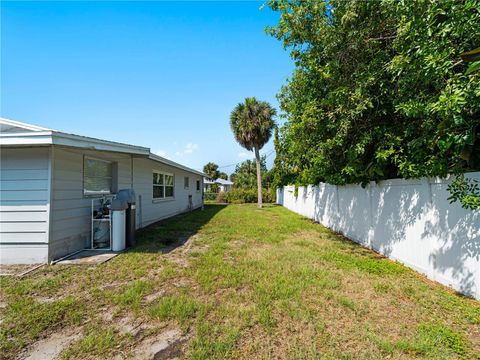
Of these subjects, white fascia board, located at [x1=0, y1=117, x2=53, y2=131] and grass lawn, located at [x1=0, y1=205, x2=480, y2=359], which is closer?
grass lawn, located at [x1=0, y1=205, x2=480, y2=359]

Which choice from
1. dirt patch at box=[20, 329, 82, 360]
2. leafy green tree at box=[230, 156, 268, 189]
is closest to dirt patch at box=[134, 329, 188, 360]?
dirt patch at box=[20, 329, 82, 360]

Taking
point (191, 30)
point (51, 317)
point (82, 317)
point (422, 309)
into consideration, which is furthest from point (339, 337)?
point (191, 30)

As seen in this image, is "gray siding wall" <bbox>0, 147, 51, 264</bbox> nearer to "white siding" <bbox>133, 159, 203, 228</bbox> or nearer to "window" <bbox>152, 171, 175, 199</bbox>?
"white siding" <bbox>133, 159, 203, 228</bbox>

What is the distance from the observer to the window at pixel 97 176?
595 centimetres

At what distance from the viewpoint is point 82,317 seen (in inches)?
114

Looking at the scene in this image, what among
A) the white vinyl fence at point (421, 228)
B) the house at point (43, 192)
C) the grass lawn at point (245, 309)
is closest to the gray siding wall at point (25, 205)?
the house at point (43, 192)

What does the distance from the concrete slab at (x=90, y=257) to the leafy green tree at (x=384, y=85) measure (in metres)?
5.24

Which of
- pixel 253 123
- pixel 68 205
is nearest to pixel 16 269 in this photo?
pixel 68 205

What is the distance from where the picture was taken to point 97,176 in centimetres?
648

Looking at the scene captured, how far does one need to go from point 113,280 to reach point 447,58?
5.89 meters

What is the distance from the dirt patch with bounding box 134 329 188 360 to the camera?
223 centimetres

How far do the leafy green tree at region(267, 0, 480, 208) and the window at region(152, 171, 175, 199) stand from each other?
6686mm

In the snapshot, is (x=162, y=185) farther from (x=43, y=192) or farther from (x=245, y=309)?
(x=245, y=309)

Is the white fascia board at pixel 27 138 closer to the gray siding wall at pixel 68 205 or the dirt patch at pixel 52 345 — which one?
the gray siding wall at pixel 68 205
